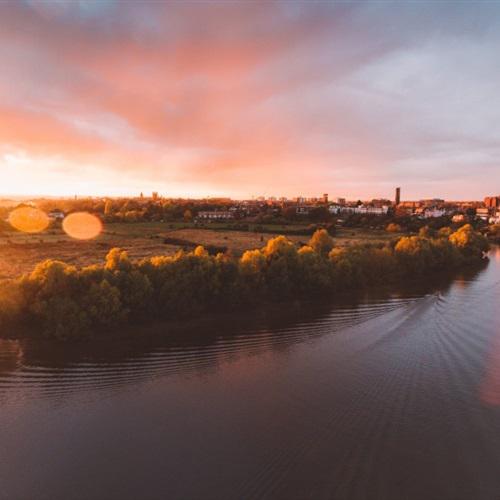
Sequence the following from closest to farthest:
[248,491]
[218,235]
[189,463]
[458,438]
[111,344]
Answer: [248,491] < [189,463] < [458,438] < [111,344] < [218,235]

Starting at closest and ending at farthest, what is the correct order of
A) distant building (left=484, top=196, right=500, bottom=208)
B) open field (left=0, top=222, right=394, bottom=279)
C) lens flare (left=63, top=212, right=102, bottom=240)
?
open field (left=0, top=222, right=394, bottom=279), lens flare (left=63, top=212, right=102, bottom=240), distant building (left=484, top=196, right=500, bottom=208)

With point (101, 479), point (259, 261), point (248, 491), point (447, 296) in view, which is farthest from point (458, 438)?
point (447, 296)

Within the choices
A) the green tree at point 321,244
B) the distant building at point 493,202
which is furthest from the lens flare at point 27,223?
the distant building at point 493,202

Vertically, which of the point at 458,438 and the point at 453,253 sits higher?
the point at 453,253

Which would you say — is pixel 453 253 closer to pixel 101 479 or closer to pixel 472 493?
pixel 472 493

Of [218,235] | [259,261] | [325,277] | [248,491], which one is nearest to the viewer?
[248,491]

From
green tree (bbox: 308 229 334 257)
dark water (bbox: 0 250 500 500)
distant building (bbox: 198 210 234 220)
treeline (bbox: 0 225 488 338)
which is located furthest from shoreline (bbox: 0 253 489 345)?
distant building (bbox: 198 210 234 220)

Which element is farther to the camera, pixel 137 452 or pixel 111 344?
pixel 111 344

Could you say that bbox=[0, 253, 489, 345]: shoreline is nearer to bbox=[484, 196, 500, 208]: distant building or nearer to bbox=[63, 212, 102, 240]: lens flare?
bbox=[63, 212, 102, 240]: lens flare
